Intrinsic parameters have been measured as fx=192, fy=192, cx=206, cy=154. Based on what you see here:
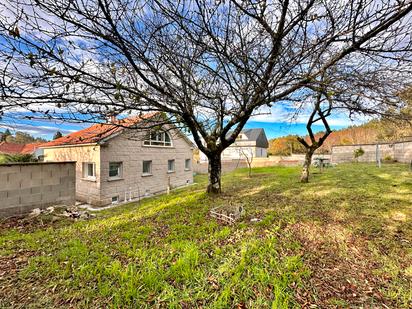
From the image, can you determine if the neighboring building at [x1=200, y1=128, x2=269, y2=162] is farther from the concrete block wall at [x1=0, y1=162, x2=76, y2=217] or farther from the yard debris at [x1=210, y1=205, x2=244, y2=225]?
the yard debris at [x1=210, y1=205, x2=244, y2=225]

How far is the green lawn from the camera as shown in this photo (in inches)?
78.8

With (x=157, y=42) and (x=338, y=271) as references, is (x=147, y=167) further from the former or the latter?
(x=338, y=271)

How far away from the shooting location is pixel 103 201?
31.4 feet

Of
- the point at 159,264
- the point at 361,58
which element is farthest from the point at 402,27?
the point at 159,264

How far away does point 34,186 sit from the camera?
5980 mm

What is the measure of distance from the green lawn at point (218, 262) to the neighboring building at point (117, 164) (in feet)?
16.4

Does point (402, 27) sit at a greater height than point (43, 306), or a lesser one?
greater

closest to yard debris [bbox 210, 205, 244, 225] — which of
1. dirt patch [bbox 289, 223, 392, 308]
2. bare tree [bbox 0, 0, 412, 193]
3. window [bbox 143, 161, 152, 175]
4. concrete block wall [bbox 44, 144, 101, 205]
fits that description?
dirt patch [bbox 289, 223, 392, 308]

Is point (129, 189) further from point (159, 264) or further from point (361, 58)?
point (361, 58)

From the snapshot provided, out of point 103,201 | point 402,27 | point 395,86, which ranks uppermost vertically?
point 402,27

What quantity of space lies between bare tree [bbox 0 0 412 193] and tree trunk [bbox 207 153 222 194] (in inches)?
91.8

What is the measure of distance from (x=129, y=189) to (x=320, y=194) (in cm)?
945

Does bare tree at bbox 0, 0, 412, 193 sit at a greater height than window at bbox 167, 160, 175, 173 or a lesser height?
greater

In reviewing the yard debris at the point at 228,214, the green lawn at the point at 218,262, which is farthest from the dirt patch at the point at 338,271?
the yard debris at the point at 228,214
